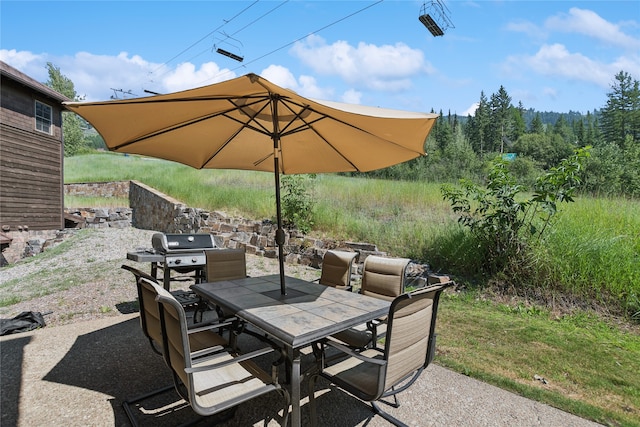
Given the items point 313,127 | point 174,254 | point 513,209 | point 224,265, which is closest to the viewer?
point 313,127

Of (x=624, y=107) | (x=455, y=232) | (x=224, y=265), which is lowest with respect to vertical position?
(x=224, y=265)

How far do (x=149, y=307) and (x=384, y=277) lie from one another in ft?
6.62

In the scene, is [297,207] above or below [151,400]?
above

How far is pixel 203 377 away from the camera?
1881mm

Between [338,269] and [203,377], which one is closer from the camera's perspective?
[203,377]

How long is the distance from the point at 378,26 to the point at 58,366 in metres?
7.61

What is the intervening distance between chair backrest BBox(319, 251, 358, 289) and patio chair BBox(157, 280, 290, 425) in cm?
172

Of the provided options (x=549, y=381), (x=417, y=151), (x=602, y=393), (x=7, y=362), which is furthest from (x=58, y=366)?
(x=602, y=393)

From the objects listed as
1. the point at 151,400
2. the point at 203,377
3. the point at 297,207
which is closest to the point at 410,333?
the point at 203,377

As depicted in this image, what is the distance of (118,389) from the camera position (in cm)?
245

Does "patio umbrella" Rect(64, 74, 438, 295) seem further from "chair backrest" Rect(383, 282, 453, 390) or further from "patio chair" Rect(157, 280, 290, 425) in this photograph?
"chair backrest" Rect(383, 282, 453, 390)

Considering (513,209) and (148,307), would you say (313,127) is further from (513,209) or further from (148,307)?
(513,209)

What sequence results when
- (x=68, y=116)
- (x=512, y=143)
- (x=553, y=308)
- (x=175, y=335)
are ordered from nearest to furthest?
(x=175, y=335) → (x=553, y=308) → (x=68, y=116) → (x=512, y=143)

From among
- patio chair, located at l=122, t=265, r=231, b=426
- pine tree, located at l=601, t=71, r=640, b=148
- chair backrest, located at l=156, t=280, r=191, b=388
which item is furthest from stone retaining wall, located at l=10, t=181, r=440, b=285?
pine tree, located at l=601, t=71, r=640, b=148
